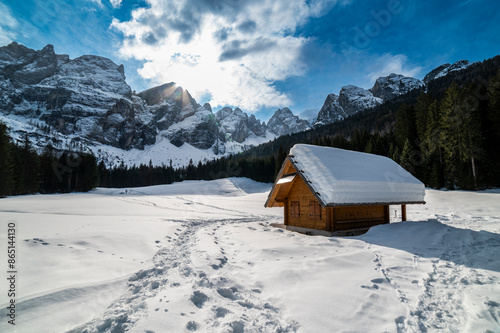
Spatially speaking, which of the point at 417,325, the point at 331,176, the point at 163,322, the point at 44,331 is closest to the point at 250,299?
the point at 163,322

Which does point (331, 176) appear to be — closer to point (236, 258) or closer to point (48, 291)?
point (236, 258)

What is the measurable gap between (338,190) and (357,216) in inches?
131

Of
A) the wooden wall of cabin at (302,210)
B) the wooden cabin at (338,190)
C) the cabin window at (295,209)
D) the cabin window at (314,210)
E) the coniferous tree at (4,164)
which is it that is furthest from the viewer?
the coniferous tree at (4,164)

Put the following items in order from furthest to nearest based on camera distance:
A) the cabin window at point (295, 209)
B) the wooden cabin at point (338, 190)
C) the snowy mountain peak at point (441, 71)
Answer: the snowy mountain peak at point (441, 71)
the cabin window at point (295, 209)
the wooden cabin at point (338, 190)

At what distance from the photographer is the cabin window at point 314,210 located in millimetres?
13172

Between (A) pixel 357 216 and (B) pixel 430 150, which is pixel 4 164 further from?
(B) pixel 430 150

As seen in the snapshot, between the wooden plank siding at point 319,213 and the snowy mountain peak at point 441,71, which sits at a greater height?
the snowy mountain peak at point 441,71

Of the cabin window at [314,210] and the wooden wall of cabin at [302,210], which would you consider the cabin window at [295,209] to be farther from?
the cabin window at [314,210]

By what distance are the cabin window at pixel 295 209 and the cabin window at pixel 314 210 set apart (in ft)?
3.80

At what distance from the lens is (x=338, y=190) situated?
11.6m

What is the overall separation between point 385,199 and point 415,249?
5632 mm

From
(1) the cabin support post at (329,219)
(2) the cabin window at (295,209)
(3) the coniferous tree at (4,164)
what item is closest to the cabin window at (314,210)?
(1) the cabin support post at (329,219)

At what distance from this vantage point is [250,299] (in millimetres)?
4844

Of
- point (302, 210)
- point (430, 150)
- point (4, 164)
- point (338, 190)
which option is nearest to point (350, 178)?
point (338, 190)
